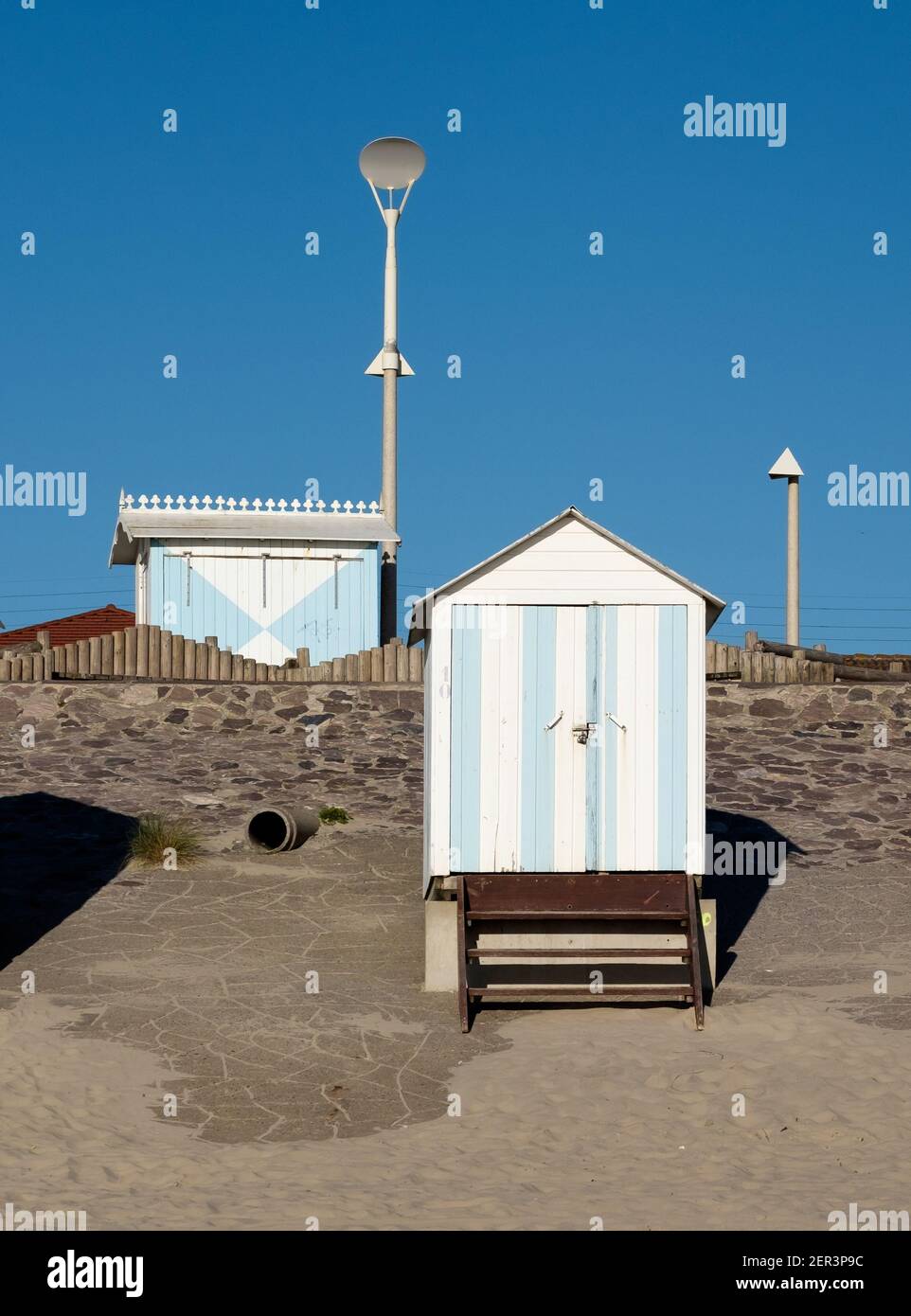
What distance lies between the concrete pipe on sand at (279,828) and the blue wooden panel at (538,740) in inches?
200

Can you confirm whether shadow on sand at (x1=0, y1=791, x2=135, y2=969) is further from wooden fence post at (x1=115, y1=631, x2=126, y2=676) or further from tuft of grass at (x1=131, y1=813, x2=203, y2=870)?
wooden fence post at (x1=115, y1=631, x2=126, y2=676)

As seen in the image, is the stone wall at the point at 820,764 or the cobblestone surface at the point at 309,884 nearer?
the cobblestone surface at the point at 309,884

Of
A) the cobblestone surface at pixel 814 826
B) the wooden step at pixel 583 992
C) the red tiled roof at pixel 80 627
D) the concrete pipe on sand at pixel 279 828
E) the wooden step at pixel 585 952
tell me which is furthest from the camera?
the red tiled roof at pixel 80 627

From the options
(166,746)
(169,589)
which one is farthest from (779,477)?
(166,746)

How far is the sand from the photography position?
809cm

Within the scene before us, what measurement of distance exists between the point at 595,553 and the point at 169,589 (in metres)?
15.8

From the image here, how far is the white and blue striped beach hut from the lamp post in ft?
51.5

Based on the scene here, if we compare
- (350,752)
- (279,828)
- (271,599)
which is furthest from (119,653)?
(279,828)

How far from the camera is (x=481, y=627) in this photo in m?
13.0

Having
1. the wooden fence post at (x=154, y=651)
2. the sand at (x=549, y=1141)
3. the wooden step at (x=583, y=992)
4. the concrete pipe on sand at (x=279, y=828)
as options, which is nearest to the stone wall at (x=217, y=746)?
the concrete pipe on sand at (x=279, y=828)

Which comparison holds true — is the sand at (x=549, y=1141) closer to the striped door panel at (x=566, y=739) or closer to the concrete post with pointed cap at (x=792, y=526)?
the striped door panel at (x=566, y=739)

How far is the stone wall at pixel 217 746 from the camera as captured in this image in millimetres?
19203

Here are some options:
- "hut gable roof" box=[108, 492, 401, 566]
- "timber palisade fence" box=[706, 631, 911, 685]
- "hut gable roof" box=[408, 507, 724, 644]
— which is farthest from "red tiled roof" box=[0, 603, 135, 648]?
"hut gable roof" box=[408, 507, 724, 644]
